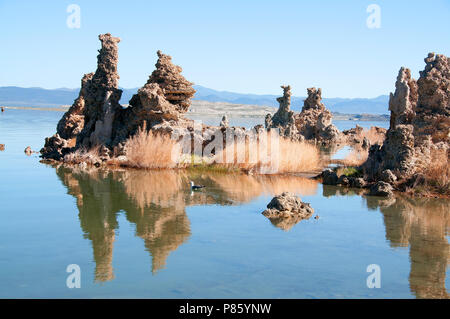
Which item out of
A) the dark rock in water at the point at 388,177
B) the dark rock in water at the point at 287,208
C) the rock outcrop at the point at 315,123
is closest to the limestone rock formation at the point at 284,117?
the rock outcrop at the point at 315,123

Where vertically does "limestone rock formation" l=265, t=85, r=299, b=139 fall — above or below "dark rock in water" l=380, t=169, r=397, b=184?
above

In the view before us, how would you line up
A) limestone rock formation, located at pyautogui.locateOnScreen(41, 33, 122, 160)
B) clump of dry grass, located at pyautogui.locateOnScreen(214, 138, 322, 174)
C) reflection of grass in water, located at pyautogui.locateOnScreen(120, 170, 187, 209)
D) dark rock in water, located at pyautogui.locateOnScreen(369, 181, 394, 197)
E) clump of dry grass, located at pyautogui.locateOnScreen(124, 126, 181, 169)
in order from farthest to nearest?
limestone rock formation, located at pyautogui.locateOnScreen(41, 33, 122, 160) → clump of dry grass, located at pyautogui.locateOnScreen(214, 138, 322, 174) → clump of dry grass, located at pyautogui.locateOnScreen(124, 126, 181, 169) → dark rock in water, located at pyautogui.locateOnScreen(369, 181, 394, 197) → reflection of grass in water, located at pyautogui.locateOnScreen(120, 170, 187, 209)

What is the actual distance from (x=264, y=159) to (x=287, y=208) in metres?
6.62

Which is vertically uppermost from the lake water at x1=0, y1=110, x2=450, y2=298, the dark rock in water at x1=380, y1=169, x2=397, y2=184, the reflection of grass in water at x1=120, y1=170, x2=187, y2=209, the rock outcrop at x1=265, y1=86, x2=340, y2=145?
the rock outcrop at x1=265, y1=86, x2=340, y2=145

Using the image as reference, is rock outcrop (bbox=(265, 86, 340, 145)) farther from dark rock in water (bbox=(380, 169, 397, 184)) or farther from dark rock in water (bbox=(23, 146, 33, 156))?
dark rock in water (bbox=(380, 169, 397, 184))

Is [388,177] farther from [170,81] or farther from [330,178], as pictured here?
[170,81]

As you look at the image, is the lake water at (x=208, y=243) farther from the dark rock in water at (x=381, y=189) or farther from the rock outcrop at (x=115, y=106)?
the rock outcrop at (x=115, y=106)

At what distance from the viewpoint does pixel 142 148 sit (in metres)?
18.0

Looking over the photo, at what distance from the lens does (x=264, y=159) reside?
717 inches

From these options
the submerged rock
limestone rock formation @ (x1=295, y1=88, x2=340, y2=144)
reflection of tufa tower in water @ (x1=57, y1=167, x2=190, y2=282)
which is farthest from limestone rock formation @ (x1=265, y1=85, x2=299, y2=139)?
reflection of tufa tower in water @ (x1=57, y1=167, x2=190, y2=282)

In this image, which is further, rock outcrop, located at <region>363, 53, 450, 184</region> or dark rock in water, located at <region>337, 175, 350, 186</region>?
dark rock in water, located at <region>337, 175, 350, 186</region>

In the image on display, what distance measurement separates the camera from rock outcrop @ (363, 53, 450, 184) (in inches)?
602

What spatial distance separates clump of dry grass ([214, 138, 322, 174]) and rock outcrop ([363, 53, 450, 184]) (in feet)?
8.63
